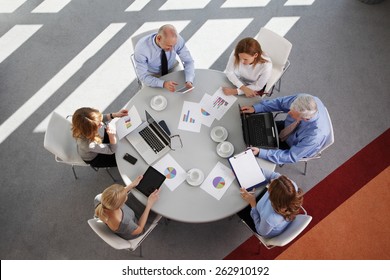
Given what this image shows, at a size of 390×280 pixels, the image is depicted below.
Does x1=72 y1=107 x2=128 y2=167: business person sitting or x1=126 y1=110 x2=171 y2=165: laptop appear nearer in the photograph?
x1=72 y1=107 x2=128 y2=167: business person sitting

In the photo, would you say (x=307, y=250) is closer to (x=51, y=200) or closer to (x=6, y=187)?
(x=51, y=200)

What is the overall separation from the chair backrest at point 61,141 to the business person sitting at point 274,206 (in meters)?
1.61

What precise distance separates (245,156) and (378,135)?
77.5 inches

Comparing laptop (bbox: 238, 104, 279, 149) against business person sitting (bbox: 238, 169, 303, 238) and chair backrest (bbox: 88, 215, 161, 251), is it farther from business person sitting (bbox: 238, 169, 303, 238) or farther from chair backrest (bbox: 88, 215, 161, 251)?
chair backrest (bbox: 88, 215, 161, 251)

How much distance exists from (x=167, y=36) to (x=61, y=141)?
1.36m

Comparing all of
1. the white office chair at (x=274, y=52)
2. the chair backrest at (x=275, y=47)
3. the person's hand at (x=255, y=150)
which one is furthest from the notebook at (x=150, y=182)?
the chair backrest at (x=275, y=47)

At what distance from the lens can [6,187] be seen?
12.5ft

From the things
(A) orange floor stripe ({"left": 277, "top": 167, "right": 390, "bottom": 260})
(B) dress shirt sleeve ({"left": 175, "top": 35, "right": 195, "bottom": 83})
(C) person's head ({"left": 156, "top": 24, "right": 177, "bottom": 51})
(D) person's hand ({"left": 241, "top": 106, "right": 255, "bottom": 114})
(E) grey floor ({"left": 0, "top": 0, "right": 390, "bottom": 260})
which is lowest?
(A) orange floor stripe ({"left": 277, "top": 167, "right": 390, "bottom": 260})

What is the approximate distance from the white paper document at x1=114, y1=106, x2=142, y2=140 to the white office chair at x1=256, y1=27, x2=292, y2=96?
52.1 inches

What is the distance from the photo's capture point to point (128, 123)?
313 centimetres

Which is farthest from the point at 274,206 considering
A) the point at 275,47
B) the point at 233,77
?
the point at 275,47

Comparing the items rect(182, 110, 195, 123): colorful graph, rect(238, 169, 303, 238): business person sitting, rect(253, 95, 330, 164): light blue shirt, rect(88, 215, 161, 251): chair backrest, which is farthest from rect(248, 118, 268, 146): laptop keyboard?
rect(88, 215, 161, 251): chair backrest

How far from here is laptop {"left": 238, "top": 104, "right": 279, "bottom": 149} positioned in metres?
3.00

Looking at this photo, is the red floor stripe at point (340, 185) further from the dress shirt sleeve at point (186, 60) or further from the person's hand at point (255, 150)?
the dress shirt sleeve at point (186, 60)
